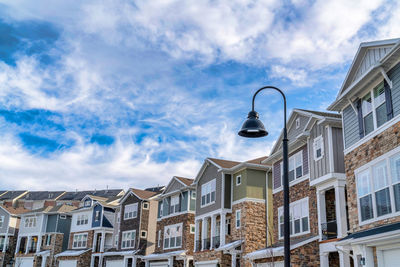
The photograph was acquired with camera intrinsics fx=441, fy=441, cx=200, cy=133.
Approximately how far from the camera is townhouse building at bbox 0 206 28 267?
63.3m

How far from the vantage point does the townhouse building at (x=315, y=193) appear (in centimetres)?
2070

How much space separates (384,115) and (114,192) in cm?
8339

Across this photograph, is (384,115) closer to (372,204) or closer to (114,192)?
(372,204)

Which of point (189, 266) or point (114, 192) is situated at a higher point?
point (114, 192)

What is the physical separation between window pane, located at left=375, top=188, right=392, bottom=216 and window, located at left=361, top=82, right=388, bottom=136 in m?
2.45

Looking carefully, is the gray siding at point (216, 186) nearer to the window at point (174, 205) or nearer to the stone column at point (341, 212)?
the window at point (174, 205)

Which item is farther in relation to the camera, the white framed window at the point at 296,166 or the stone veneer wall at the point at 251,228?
the stone veneer wall at the point at 251,228

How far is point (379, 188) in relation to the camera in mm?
15211

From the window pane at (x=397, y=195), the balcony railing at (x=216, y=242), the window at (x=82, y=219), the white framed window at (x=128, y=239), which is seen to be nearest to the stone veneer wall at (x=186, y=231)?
the balcony railing at (x=216, y=242)

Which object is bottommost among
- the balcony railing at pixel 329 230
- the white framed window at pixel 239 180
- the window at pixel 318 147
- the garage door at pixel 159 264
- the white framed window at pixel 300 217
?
the garage door at pixel 159 264

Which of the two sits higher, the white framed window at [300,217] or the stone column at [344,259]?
the white framed window at [300,217]

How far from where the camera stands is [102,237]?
51875 mm

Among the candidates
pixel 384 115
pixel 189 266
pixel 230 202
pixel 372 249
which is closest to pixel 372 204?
pixel 372 249

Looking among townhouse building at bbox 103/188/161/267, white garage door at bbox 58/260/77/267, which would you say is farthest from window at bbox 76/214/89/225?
townhouse building at bbox 103/188/161/267
